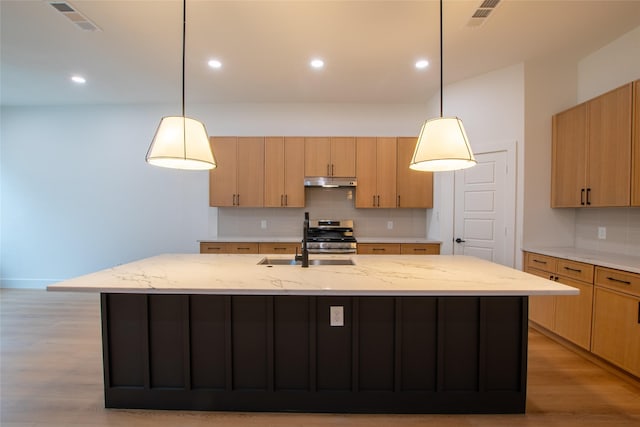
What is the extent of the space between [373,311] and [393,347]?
262mm

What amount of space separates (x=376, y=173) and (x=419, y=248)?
123cm

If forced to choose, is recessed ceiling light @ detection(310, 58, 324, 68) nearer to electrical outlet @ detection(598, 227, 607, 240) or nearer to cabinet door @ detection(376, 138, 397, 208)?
cabinet door @ detection(376, 138, 397, 208)

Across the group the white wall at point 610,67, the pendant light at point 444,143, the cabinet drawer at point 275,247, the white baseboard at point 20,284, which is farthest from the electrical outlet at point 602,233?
the white baseboard at point 20,284

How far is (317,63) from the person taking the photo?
323cm

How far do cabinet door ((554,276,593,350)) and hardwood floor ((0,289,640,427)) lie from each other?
17 cm

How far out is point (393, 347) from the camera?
1816 mm

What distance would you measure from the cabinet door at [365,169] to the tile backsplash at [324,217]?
12.6 inches

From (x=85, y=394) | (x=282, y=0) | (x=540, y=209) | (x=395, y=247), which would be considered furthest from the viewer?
(x=395, y=247)

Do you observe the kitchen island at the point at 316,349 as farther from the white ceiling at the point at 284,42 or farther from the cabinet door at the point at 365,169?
the cabinet door at the point at 365,169

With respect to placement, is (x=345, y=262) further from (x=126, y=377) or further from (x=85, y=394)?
(x=85, y=394)

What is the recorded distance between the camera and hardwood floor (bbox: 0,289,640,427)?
5.88ft

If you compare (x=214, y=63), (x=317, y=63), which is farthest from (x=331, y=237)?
(x=214, y=63)

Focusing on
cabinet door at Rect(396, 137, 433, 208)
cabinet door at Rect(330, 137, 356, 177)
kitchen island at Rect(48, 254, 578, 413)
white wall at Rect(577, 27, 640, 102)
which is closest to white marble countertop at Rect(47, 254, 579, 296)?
kitchen island at Rect(48, 254, 578, 413)

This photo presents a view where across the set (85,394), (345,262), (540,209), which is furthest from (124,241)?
(540,209)
